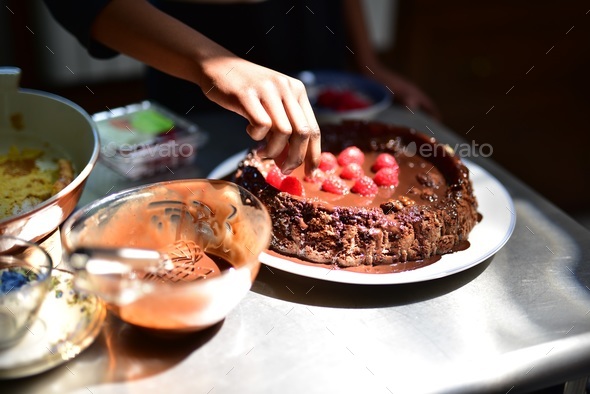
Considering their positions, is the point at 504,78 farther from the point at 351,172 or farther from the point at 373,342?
the point at 373,342

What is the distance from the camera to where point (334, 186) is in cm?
137

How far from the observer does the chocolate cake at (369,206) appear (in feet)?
4.13

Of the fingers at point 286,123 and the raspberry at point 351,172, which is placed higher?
the fingers at point 286,123

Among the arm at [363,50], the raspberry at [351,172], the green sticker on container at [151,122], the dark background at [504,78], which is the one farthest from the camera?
the dark background at [504,78]

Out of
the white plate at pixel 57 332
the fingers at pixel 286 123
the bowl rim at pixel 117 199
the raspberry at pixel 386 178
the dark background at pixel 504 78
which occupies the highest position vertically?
the fingers at pixel 286 123

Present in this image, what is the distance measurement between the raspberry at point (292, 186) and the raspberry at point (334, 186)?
6 centimetres

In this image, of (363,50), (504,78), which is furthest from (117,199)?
(504,78)

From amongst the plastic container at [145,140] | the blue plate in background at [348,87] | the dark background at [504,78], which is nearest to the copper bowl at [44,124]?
the plastic container at [145,140]

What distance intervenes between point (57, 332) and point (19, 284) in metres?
0.11

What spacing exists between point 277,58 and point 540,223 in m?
1.12

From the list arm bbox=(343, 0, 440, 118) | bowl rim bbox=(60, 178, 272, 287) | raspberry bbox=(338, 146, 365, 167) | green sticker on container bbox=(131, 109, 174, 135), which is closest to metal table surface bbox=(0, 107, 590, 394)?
bowl rim bbox=(60, 178, 272, 287)

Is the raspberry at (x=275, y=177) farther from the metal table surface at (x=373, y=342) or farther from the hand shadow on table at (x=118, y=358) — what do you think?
the hand shadow on table at (x=118, y=358)

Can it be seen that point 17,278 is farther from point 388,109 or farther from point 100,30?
point 388,109

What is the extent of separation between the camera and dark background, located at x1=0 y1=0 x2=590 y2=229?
12.1 ft
